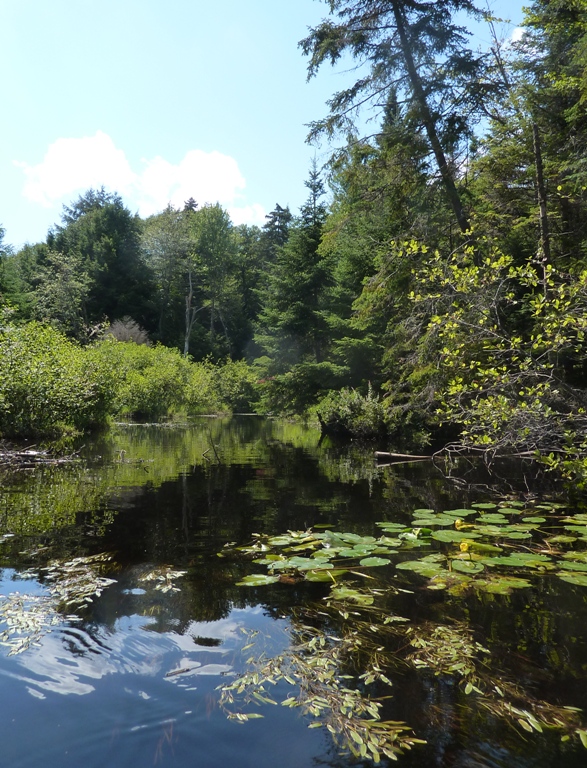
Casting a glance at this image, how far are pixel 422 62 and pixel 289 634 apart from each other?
1261 centimetres

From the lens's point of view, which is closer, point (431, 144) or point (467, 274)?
point (467, 274)

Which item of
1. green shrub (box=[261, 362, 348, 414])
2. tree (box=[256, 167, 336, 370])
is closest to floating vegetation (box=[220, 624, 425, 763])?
green shrub (box=[261, 362, 348, 414])

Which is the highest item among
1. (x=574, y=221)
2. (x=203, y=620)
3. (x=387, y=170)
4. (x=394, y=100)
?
(x=394, y=100)

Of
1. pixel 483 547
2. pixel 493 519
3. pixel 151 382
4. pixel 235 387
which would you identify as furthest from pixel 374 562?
pixel 235 387

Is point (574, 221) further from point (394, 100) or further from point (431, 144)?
point (394, 100)

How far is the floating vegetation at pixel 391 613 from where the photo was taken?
2427mm

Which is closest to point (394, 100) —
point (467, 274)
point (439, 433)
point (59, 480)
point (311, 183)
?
point (467, 274)

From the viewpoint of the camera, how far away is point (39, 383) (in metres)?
11.7

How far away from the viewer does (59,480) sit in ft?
28.7

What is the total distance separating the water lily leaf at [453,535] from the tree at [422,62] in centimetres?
812

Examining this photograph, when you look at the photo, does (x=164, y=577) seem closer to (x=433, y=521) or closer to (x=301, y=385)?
(x=433, y=521)

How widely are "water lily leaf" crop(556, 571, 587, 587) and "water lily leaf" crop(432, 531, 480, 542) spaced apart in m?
0.96

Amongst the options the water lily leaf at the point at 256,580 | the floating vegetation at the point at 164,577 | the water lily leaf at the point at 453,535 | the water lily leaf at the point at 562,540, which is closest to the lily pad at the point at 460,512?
the water lily leaf at the point at 453,535

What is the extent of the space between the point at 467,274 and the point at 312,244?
72.5 feet
